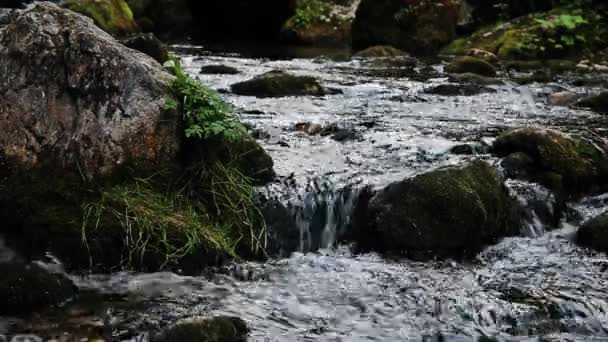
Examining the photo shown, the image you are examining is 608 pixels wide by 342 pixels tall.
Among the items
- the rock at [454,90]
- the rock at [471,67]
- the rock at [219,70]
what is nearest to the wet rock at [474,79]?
the rock at [471,67]

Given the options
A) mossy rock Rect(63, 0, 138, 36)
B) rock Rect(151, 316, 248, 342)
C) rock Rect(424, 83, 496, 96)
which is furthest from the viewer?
mossy rock Rect(63, 0, 138, 36)

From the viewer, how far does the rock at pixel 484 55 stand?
15.7 m

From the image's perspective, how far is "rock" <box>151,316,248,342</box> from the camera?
3.72 meters

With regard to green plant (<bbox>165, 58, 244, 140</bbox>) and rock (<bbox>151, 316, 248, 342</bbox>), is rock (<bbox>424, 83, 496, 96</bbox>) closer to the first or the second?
green plant (<bbox>165, 58, 244, 140</bbox>)

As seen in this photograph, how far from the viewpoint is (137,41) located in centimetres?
1086

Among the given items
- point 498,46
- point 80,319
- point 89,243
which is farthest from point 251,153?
point 498,46

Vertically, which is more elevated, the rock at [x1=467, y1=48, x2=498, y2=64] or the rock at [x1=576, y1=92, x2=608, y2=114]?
the rock at [x1=467, y1=48, x2=498, y2=64]

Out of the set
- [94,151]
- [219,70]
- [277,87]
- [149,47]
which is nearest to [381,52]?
[219,70]

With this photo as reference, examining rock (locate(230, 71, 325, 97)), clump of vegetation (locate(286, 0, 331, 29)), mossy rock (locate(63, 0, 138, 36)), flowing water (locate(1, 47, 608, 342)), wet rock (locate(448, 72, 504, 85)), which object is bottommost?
flowing water (locate(1, 47, 608, 342))

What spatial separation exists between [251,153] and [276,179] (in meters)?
0.32

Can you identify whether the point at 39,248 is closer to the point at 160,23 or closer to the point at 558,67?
the point at 558,67

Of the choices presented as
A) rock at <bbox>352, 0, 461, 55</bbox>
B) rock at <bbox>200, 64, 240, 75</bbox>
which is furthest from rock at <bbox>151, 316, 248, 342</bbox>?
rock at <bbox>352, 0, 461, 55</bbox>

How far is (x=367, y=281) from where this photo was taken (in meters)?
4.94

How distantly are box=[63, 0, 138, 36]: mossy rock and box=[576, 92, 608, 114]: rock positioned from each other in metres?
11.6
